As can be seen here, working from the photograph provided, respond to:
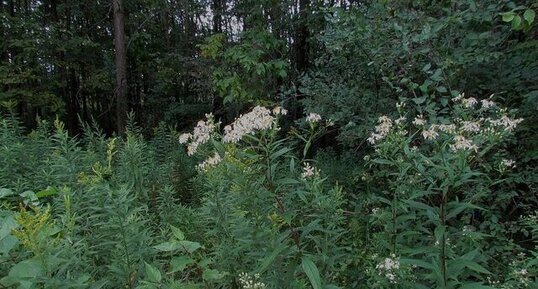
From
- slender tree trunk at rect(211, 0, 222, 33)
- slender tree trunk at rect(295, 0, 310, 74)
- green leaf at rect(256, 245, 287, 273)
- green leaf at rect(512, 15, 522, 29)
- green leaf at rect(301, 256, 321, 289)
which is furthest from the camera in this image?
slender tree trunk at rect(211, 0, 222, 33)

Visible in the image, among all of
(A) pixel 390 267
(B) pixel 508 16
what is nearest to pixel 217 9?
(B) pixel 508 16

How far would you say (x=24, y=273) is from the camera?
5.01 ft

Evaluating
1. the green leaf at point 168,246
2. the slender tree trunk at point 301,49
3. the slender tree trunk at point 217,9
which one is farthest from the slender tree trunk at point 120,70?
the green leaf at point 168,246

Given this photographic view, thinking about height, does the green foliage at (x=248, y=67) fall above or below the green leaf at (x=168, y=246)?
above

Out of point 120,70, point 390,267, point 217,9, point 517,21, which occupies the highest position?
point 217,9

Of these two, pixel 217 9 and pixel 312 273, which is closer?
pixel 312 273

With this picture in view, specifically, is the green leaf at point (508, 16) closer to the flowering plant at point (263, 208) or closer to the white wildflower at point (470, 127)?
the white wildflower at point (470, 127)

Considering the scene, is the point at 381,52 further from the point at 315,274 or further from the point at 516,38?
the point at 315,274

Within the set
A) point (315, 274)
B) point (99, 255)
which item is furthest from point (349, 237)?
point (99, 255)

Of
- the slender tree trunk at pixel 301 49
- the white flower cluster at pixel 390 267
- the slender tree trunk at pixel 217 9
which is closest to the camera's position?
the white flower cluster at pixel 390 267

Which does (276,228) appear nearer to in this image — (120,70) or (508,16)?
(508,16)

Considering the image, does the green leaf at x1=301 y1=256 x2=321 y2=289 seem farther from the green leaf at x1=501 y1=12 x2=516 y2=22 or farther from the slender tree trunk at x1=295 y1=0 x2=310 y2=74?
the slender tree trunk at x1=295 y1=0 x2=310 y2=74

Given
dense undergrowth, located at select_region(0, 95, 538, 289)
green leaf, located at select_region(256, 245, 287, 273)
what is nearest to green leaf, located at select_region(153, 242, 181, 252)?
dense undergrowth, located at select_region(0, 95, 538, 289)

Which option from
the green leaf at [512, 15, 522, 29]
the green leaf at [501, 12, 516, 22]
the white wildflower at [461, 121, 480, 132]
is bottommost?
the white wildflower at [461, 121, 480, 132]
